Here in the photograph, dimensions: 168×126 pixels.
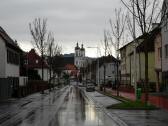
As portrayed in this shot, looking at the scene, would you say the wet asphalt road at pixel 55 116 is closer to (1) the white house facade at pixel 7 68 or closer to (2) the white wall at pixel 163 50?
(1) the white house facade at pixel 7 68

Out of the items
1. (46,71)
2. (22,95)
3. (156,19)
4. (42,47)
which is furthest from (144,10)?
(46,71)

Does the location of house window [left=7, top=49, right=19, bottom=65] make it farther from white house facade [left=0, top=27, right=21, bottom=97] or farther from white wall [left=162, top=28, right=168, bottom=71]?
white wall [left=162, top=28, right=168, bottom=71]

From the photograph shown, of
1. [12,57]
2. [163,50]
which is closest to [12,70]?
[12,57]

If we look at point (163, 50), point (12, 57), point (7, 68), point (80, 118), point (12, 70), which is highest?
point (163, 50)

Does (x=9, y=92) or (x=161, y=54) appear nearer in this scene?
(x=9, y=92)

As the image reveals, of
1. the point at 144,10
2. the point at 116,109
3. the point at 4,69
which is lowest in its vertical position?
the point at 116,109

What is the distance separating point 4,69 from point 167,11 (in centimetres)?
2231

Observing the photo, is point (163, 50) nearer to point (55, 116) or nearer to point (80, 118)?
point (55, 116)

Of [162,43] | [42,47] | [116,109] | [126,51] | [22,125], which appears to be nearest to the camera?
[22,125]

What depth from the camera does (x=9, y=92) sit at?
52.9 m

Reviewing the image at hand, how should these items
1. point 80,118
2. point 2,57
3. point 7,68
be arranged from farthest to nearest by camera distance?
point 7,68, point 2,57, point 80,118

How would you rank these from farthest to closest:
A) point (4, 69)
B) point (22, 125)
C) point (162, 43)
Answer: point (162, 43), point (4, 69), point (22, 125)

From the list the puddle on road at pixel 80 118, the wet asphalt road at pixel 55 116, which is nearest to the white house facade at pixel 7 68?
the wet asphalt road at pixel 55 116

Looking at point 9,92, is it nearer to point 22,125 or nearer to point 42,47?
point 42,47
